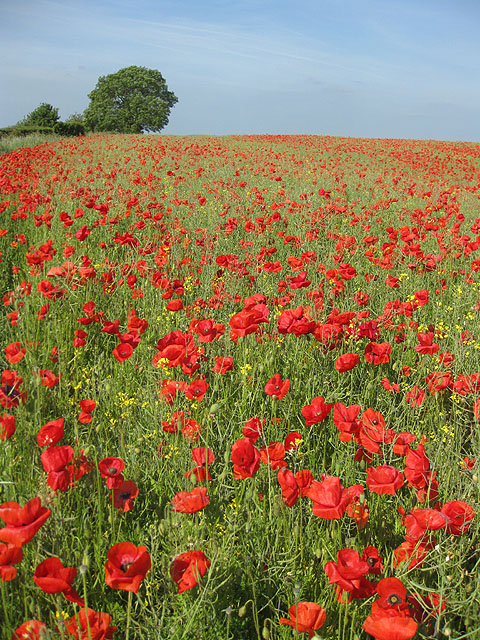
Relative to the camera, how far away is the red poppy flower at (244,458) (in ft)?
4.78

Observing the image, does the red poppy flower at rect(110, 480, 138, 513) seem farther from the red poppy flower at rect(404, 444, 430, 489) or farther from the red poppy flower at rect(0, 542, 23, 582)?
the red poppy flower at rect(404, 444, 430, 489)

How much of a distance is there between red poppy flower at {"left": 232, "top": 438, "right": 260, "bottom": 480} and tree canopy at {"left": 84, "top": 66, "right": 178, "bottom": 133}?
46870 mm

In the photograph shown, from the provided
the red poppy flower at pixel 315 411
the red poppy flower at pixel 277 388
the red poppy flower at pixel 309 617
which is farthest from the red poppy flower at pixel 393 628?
the red poppy flower at pixel 277 388

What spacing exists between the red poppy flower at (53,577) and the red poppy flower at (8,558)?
0.06m

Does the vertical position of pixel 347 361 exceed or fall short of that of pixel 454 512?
it exceeds it

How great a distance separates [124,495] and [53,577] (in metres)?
0.45

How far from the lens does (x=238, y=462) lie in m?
1.46

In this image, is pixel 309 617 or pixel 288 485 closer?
pixel 309 617

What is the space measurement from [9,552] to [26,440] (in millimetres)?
874

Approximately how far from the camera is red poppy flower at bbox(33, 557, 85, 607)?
983 millimetres

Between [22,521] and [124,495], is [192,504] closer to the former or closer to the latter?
[124,495]

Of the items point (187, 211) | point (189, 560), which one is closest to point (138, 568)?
point (189, 560)

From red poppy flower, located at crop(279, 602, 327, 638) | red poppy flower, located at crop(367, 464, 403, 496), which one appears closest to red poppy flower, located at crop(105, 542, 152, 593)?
red poppy flower, located at crop(279, 602, 327, 638)

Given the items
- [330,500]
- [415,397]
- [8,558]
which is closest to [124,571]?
[8,558]
